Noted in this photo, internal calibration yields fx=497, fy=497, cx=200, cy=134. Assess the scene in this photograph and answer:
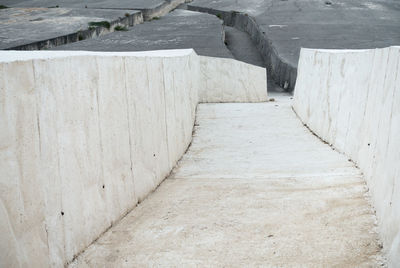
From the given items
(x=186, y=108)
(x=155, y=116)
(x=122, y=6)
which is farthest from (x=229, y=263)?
(x=122, y=6)

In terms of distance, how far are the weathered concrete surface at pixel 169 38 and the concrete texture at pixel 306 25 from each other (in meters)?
2.24

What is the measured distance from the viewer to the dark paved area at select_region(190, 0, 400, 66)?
66.1 ft

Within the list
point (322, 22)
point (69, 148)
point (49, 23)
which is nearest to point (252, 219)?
point (69, 148)

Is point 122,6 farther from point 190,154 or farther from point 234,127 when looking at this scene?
point 190,154

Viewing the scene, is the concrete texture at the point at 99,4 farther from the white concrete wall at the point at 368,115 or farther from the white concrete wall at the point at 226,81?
the white concrete wall at the point at 368,115

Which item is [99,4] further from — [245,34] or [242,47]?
[242,47]

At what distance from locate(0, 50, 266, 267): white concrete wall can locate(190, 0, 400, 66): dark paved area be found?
45.8ft

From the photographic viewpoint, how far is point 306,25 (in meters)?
23.5

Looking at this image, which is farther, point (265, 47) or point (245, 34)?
point (245, 34)

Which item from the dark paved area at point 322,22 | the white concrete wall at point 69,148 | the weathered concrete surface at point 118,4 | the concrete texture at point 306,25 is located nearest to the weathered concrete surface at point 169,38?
the concrete texture at point 306,25

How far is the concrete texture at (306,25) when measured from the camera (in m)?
19.6

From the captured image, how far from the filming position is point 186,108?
6977 mm

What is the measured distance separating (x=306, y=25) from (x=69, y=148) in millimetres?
22042

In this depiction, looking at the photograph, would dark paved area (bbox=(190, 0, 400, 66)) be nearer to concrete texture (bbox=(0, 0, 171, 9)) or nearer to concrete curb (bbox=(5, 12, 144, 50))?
concrete texture (bbox=(0, 0, 171, 9))
